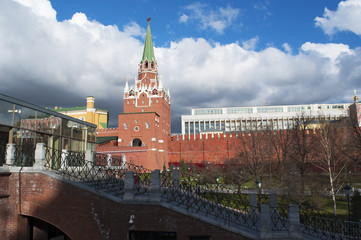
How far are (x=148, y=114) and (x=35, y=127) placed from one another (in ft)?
108

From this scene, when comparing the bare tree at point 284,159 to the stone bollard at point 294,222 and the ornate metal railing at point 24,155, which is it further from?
the ornate metal railing at point 24,155

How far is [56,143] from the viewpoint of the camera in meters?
13.5

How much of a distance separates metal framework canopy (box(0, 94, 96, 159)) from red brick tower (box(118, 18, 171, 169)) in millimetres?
26579

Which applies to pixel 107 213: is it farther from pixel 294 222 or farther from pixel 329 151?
pixel 329 151

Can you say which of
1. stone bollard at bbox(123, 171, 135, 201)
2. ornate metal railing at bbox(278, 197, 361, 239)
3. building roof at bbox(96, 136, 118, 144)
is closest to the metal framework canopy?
stone bollard at bbox(123, 171, 135, 201)

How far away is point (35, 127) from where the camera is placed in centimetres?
1160

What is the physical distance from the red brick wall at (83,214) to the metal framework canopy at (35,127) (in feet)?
6.87

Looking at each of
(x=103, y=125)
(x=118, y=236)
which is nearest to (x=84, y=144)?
(x=118, y=236)

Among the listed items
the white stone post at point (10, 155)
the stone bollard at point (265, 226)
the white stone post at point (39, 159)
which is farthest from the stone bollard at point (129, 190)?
the white stone post at point (10, 155)

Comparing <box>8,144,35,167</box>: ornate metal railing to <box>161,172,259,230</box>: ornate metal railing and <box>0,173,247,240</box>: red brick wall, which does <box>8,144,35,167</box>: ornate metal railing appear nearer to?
<box>0,173,247,240</box>: red brick wall

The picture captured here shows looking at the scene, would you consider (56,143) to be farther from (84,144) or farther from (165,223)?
(165,223)

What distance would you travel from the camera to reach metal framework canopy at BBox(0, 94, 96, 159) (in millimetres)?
9954

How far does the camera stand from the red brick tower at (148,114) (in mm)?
44156

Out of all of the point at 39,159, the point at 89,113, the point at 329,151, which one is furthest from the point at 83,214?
the point at 89,113
